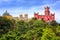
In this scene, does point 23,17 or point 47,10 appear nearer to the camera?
point 47,10

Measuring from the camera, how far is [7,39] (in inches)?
703

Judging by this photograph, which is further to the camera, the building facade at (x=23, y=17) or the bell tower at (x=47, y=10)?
the building facade at (x=23, y=17)

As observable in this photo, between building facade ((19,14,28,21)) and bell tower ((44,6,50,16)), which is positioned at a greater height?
bell tower ((44,6,50,16))

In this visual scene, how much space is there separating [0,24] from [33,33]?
7.97m

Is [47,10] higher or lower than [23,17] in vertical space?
higher

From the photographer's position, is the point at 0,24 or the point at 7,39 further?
the point at 0,24

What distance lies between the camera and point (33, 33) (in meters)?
19.1

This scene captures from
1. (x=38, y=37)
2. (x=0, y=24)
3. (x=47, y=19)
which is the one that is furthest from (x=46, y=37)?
(x=47, y=19)

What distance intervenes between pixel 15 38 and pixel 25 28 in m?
6.75

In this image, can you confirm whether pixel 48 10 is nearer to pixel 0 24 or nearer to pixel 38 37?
pixel 0 24

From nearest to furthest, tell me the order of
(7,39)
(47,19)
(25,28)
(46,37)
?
(46,37), (7,39), (25,28), (47,19)

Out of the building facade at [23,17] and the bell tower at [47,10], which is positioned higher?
the bell tower at [47,10]

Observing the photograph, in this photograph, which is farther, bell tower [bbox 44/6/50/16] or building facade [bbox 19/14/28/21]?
building facade [bbox 19/14/28/21]

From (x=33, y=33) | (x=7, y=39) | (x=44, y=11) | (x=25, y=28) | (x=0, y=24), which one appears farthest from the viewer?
(x=44, y=11)
